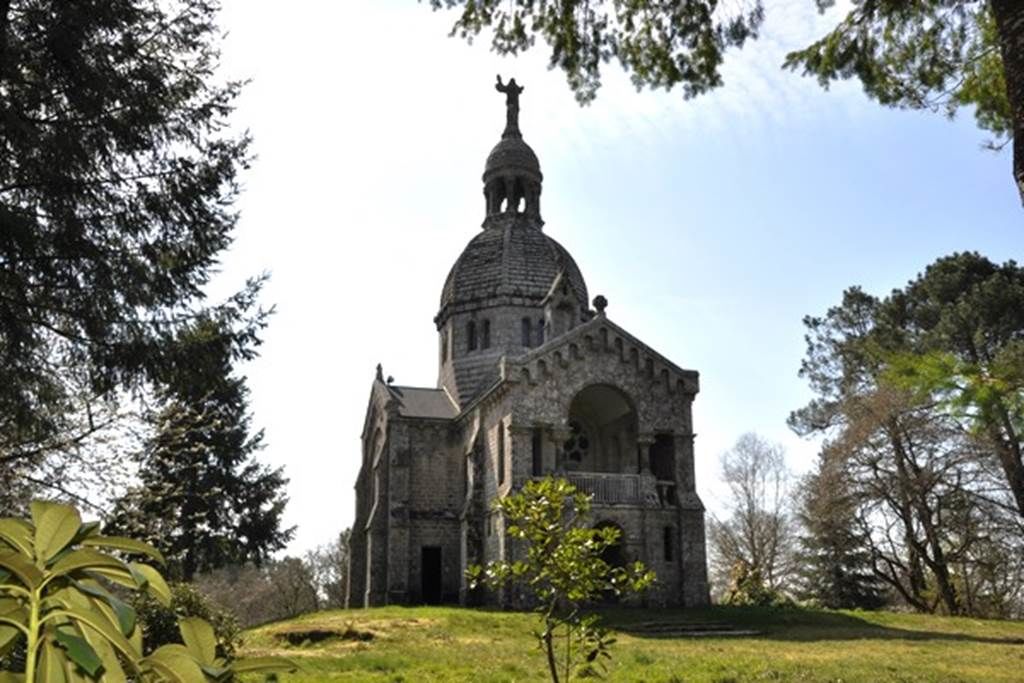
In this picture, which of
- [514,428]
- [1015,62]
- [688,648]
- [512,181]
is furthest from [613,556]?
[1015,62]

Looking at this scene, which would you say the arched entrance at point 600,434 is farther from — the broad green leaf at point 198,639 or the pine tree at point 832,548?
the broad green leaf at point 198,639

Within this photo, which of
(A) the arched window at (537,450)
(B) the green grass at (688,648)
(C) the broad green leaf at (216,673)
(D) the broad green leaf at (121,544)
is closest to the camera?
(C) the broad green leaf at (216,673)

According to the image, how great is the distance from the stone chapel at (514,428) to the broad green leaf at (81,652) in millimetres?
29179

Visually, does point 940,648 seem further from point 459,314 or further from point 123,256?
point 459,314

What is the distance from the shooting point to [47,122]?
1165 centimetres

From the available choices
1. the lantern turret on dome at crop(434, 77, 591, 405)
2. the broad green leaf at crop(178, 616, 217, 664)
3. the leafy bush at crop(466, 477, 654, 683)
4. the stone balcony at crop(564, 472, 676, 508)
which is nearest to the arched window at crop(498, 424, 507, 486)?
the stone balcony at crop(564, 472, 676, 508)

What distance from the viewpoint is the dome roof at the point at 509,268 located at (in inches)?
1639

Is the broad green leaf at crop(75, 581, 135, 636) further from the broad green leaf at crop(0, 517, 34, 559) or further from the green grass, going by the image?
the green grass

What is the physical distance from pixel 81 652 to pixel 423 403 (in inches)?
1538

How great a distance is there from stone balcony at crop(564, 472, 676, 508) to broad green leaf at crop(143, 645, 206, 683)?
29462 millimetres

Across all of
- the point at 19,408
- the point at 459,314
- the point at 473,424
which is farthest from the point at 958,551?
the point at 19,408

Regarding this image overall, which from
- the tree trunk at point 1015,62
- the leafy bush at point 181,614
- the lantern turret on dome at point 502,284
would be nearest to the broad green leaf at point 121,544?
the tree trunk at point 1015,62

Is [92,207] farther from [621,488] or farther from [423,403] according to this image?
[423,403]

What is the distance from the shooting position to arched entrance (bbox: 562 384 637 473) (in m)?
34.4
